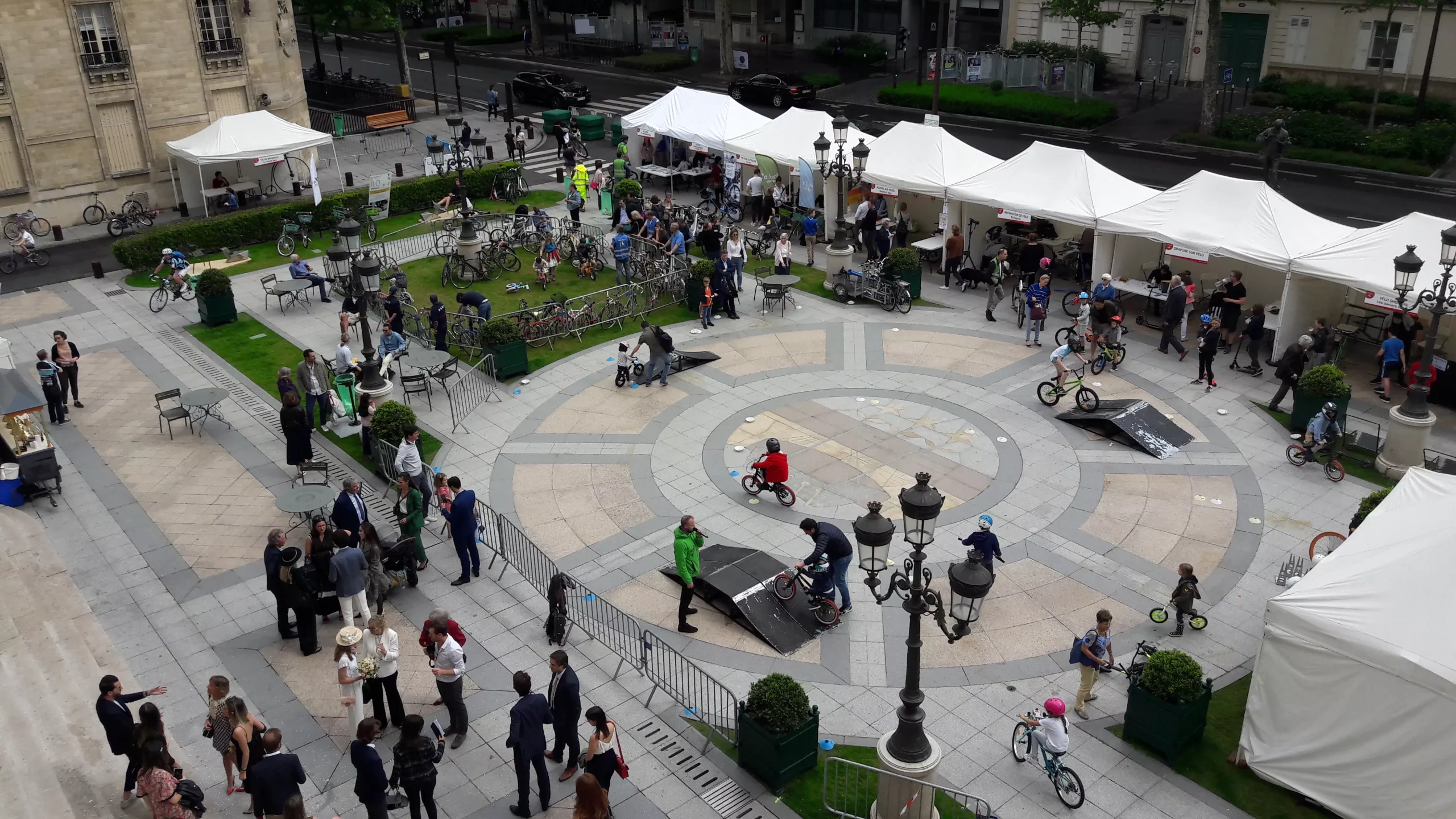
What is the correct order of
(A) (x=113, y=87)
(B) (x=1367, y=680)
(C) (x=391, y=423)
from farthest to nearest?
(A) (x=113, y=87) → (C) (x=391, y=423) → (B) (x=1367, y=680)

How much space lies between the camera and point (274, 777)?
36.1 feet

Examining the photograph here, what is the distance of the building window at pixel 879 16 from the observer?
189ft

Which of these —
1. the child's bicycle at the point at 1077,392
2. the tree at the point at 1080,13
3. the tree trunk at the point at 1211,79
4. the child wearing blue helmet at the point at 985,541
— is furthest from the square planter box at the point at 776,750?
the tree at the point at 1080,13

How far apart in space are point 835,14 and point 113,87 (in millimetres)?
37519

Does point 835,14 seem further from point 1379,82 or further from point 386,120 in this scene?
point 1379,82

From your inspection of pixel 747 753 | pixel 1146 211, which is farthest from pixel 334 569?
pixel 1146 211

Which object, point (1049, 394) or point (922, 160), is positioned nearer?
point (1049, 394)

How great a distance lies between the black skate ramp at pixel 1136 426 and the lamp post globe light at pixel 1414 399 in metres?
3.09

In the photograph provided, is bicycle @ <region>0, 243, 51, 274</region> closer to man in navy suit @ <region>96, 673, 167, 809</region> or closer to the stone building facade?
the stone building facade

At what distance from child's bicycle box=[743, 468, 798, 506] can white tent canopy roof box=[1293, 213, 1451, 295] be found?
11.3m

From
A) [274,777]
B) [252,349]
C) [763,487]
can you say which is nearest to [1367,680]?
[763,487]

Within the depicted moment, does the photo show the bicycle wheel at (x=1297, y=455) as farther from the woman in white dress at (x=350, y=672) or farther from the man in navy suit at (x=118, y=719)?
the woman in white dress at (x=350, y=672)

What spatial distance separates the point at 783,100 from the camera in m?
47.5

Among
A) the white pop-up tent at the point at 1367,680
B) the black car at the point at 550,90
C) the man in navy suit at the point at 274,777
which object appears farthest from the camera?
the black car at the point at 550,90
